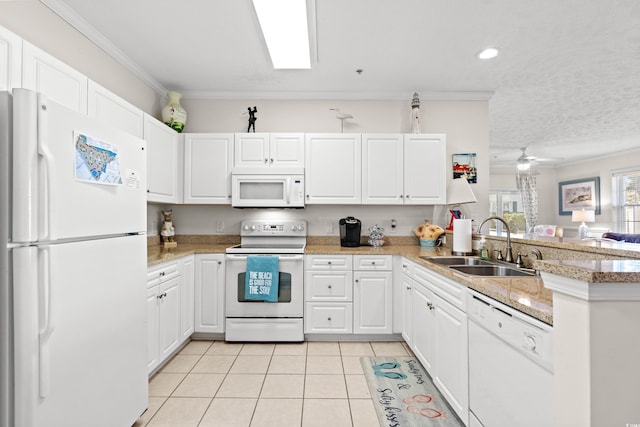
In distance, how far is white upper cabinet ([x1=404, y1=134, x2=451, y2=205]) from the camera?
11.0ft

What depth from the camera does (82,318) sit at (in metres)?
1.40

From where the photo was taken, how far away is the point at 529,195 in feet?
27.1

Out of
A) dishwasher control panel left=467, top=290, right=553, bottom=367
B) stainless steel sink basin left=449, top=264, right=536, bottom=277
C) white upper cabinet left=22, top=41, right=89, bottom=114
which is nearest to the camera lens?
dishwasher control panel left=467, top=290, right=553, bottom=367

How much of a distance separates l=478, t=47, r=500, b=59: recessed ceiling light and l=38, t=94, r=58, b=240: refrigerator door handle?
2981 mm

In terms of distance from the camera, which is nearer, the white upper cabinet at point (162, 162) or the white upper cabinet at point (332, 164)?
the white upper cabinet at point (162, 162)

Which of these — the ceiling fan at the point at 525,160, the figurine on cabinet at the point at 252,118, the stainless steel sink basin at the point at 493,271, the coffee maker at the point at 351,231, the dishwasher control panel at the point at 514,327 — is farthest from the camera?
the ceiling fan at the point at 525,160

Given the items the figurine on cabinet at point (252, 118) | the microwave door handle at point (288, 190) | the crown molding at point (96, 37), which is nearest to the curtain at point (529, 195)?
the microwave door handle at point (288, 190)

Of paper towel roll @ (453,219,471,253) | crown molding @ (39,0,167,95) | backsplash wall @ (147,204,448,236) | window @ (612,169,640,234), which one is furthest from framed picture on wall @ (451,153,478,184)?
window @ (612,169,640,234)

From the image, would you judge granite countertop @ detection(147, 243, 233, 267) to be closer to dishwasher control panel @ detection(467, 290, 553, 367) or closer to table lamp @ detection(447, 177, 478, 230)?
dishwasher control panel @ detection(467, 290, 553, 367)

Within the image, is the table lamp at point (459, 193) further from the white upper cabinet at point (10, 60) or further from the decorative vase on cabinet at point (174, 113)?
the white upper cabinet at point (10, 60)

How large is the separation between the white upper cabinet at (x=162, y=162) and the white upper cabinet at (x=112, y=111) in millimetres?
136

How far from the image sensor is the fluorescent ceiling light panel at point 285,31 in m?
2.12

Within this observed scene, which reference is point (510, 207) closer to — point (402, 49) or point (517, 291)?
point (402, 49)

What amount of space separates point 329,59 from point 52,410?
9.45 feet
